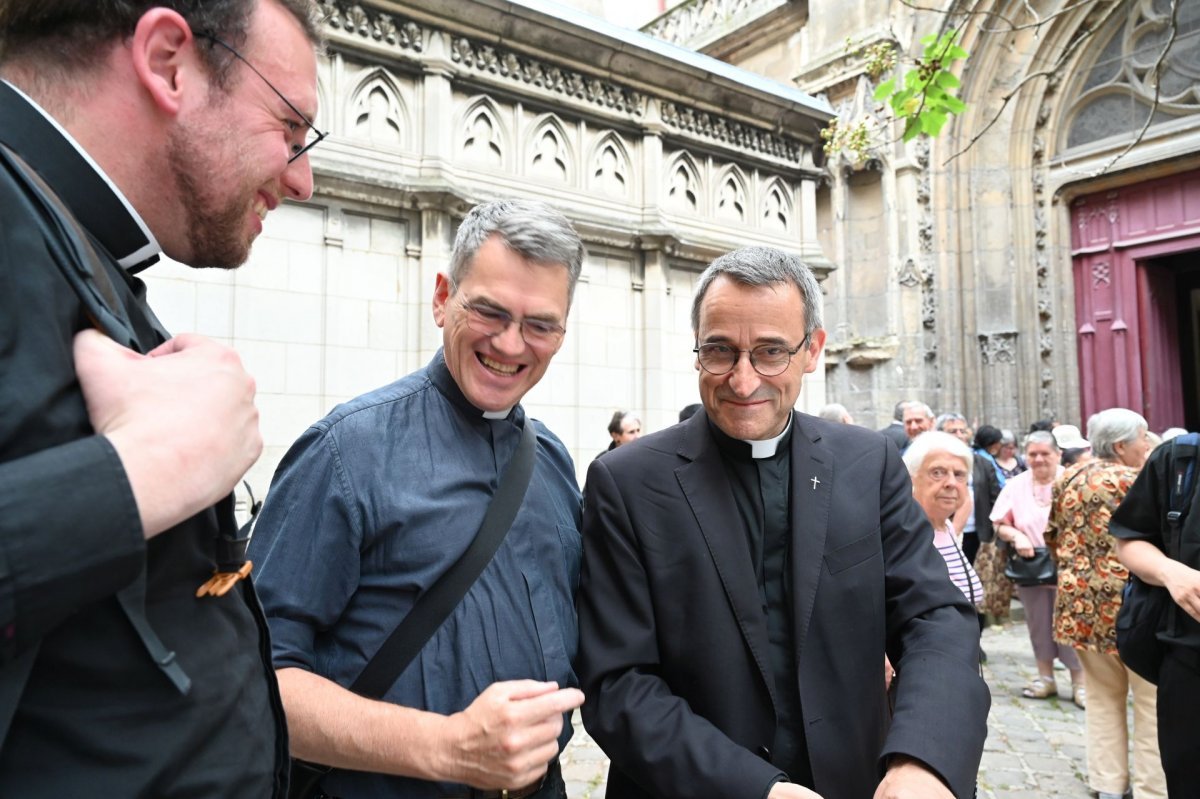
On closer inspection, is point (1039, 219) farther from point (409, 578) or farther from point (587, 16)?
point (409, 578)

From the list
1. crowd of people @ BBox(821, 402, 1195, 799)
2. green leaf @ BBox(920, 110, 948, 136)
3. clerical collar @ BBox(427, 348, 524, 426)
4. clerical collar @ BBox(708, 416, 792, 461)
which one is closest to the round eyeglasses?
clerical collar @ BBox(427, 348, 524, 426)

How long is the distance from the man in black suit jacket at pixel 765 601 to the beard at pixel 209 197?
1.11 metres

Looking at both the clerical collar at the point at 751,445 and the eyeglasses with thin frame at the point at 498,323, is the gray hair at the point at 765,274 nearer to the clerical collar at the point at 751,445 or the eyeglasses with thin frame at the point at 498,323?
the clerical collar at the point at 751,445

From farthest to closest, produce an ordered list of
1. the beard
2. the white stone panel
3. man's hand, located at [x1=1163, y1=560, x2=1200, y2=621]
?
the white stone panel → man's hand, located at [x1=1163, y1=560, x2=1200, y2=621] → the beard

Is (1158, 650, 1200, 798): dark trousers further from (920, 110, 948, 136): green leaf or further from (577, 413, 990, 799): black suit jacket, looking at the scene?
(920, 110, 948, 136): green leaf

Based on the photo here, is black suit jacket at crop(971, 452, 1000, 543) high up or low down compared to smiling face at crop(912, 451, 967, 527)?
down

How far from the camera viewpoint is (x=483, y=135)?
20.2 ft

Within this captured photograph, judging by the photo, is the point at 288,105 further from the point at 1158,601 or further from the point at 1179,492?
the point at 1158,601

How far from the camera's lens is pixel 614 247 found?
22.3ft

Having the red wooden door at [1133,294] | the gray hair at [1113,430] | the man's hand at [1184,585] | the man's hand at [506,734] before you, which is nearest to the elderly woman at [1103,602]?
the gray hair at [1113,430]

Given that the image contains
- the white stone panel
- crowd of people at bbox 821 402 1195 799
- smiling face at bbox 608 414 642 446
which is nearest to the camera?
crowd of people at bbox 821 402 1195 799

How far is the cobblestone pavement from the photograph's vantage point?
457 cm

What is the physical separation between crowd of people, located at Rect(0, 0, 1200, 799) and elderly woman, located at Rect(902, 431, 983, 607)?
216 cm

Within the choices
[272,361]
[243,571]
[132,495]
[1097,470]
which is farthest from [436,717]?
[1097,470]
